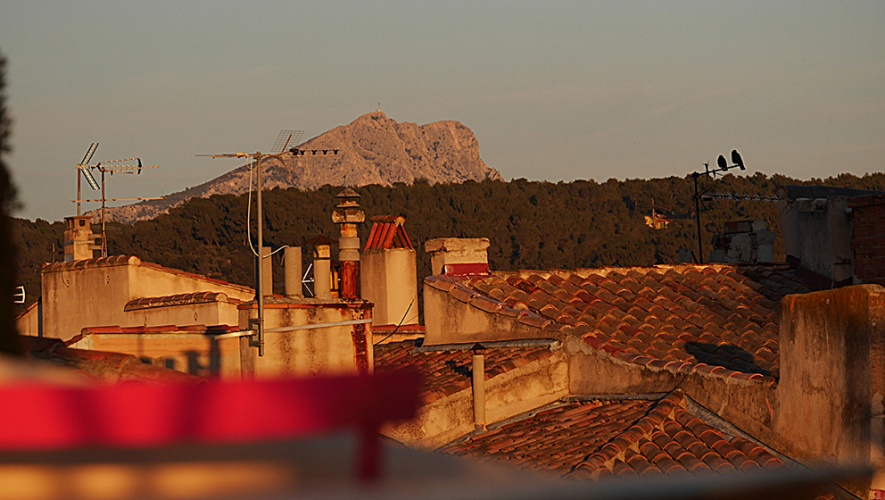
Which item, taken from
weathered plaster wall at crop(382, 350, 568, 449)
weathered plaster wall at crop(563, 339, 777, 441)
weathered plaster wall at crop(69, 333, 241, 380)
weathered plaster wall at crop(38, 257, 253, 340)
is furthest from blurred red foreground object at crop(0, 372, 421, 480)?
weathered plaster wall at crop(38, 257, 253, 340)

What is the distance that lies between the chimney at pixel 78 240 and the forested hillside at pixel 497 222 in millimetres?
13827

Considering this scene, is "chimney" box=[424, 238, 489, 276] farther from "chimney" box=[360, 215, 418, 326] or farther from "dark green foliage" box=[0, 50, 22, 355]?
"dark green foliage" box=[0, 50, 22, 355]

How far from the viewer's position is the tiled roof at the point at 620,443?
427 inches

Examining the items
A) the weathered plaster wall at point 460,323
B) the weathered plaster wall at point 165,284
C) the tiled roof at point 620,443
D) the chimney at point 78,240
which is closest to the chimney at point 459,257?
the weathered plaster wall at point 460,323

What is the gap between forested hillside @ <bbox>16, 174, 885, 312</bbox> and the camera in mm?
47594

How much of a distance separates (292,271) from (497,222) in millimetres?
42046

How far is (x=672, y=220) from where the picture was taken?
2047 inches

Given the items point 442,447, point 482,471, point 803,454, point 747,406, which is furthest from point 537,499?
point 442,447

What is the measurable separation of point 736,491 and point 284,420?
0.64m

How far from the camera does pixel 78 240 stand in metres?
27.3

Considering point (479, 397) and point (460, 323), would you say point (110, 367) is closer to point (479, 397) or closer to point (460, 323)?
point (479, 397)

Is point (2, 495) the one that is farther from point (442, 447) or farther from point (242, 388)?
point (442, 447)

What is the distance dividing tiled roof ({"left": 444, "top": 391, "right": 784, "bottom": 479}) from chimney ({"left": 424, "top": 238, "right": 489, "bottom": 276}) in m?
3.44

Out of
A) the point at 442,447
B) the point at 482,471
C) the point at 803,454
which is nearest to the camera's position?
the point at 482,471
